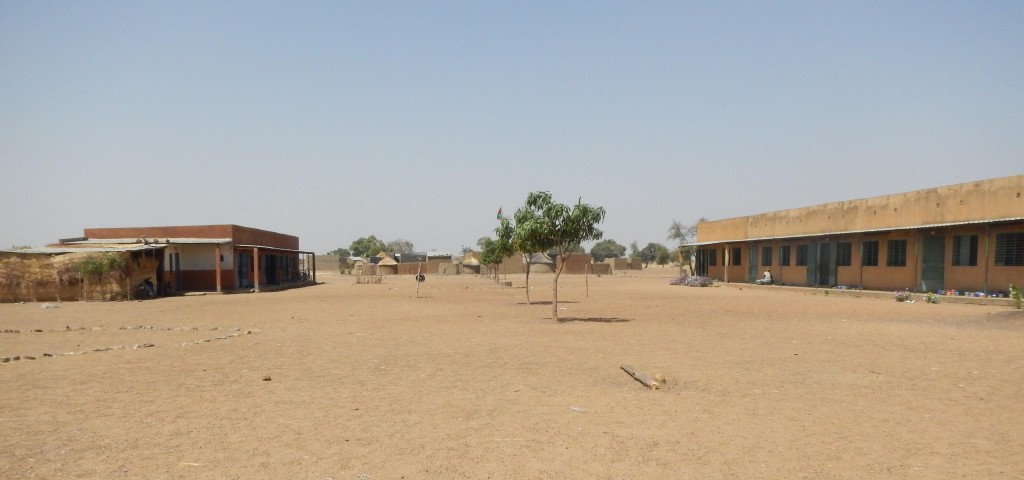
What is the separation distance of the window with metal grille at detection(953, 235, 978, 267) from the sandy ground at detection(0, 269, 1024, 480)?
9.56m

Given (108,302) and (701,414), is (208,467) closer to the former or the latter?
(701,414)

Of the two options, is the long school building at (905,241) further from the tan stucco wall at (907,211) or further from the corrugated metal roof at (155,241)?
the corrugated metal roof at (155,241)

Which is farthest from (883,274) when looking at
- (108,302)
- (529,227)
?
(108,302)

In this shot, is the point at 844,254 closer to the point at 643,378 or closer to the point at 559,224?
the point at 559,224

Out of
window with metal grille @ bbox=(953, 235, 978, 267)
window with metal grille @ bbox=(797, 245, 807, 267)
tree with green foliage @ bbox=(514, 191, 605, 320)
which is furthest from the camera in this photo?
window with metal grille @ bbox=(797, 245, 807, 267)

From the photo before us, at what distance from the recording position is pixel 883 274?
88.3 ft

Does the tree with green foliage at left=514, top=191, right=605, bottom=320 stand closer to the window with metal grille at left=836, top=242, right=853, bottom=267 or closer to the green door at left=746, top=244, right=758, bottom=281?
the window with metal grille at left=836, top=242, right=853, bottom=267

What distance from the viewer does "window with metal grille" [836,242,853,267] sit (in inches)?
1144

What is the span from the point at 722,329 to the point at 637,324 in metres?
2.31

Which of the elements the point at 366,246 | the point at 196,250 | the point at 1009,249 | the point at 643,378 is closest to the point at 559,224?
the point at 643,378

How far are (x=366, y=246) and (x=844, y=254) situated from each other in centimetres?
9803

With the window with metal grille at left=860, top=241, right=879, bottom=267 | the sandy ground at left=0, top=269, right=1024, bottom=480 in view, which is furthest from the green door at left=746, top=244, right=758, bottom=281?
the sandy ground at left=0, top=269, right=1024, bottom=480

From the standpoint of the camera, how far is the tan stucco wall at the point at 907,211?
2150 centimetres

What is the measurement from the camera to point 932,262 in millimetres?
24297
